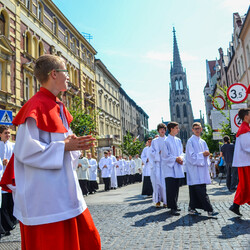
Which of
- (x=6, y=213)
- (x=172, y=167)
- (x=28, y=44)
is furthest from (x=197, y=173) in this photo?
(x=28, y=44)

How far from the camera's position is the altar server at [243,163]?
6.07 metres

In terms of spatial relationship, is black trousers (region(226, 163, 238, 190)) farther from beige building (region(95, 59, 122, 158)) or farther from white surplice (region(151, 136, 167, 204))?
beige building (region(95, 59, 122, 158))

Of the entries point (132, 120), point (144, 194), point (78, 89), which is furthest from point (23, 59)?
point (132, 120)

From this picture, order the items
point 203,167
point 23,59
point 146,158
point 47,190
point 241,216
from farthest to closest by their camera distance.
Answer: point 23,59 < point 146,158 < point 203,167 < point 241,216 < point 47,190

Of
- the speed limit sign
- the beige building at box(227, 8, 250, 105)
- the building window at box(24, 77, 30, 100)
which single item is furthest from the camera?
the beige building at box(227, 8, 250, 105)

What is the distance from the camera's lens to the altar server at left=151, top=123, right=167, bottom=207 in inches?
350

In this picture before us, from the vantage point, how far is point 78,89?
32312 millimetres

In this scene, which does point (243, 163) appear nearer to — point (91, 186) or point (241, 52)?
point (91, 186)

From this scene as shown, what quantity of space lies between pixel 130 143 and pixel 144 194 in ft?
116

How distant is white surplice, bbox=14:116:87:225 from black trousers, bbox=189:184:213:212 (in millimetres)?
4860

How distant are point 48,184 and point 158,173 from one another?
23.5 feet

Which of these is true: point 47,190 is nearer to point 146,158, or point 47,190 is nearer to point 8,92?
point 146,158

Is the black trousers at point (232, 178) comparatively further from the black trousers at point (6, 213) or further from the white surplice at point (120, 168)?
the white surplice at point (120, 168)

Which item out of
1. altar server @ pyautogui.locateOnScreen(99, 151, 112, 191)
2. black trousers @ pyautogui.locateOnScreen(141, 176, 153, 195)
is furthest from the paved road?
altar server @ pyautogui.locateOnScreen(99, 151, 112, 191)
